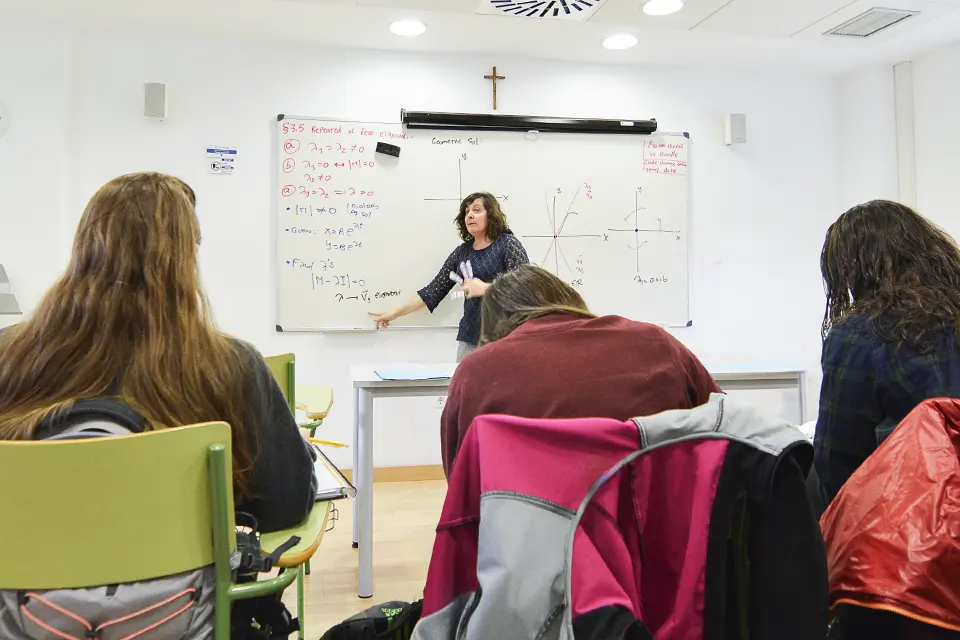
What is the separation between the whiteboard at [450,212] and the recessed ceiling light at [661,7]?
3.17 ft

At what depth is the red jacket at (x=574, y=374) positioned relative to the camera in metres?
1.18

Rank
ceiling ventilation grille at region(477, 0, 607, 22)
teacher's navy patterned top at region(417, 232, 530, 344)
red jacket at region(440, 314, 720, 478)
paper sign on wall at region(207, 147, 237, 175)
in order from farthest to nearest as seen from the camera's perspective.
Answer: paper sign on wall at region(207, 147, 237, 175) → teacher's navy patterned top at region(417, 232, 530, 344) → ceiling ventilation grille at region(477, 0, 607, 22) → red jacket at region(440, 314, 720, 478)

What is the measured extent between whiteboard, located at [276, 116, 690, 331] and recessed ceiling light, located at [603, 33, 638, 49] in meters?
0.51

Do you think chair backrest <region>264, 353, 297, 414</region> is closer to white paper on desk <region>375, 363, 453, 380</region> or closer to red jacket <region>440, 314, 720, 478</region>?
red jacket <region>440, 314, 720, 478</region>

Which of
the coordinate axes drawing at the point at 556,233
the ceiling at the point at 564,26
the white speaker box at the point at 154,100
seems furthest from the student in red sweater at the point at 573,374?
the white speaker box at the point at 154,100

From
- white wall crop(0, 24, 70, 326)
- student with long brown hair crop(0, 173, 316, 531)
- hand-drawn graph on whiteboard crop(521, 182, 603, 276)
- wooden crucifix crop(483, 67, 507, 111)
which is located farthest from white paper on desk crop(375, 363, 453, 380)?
white wall crop(0, 24, 70, 326)

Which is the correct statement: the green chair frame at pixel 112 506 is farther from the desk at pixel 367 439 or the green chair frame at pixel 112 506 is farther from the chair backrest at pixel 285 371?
the desk at pixel 367 439

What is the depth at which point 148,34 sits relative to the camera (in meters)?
3.49

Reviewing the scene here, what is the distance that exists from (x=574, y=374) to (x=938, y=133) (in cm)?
380

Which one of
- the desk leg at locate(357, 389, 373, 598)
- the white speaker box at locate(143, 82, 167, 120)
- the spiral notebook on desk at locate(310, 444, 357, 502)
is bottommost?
the desk leg at locate(357, 389, 373, 598)

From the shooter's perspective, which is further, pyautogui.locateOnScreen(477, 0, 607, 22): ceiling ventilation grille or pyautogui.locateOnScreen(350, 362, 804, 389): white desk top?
pyautogui.locateOnScreen(477, 0, 607, 22): ceiling ventilation grille

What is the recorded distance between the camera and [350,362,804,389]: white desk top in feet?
7.19

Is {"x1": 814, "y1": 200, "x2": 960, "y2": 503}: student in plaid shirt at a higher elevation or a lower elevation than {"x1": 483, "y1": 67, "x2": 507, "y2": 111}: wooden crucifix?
A: lower

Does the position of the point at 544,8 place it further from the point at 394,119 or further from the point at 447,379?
the point at 447,379
